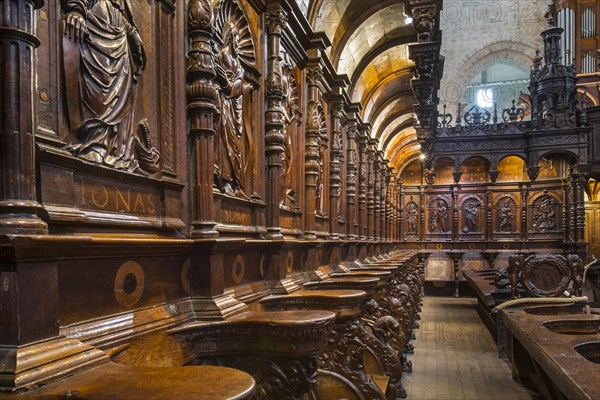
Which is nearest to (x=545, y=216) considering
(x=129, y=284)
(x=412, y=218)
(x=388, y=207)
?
(x=388, y=207)

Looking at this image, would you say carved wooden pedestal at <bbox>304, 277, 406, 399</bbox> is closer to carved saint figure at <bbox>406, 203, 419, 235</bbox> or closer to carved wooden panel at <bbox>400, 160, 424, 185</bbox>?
carved saint figure at <bbox>406, 203, 419, 235</bbox>

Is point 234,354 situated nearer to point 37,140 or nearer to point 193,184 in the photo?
point 193,184

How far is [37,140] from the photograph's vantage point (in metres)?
1.94

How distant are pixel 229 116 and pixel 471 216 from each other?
15.7 metres

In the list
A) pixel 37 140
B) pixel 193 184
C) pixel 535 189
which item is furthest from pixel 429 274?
pixel 37 140

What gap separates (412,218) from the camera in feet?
68.2

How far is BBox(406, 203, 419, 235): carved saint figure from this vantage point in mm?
20672

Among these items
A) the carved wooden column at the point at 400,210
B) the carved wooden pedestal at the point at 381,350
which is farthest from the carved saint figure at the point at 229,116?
the carved wooden column at the point at 400,210

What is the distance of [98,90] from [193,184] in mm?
950

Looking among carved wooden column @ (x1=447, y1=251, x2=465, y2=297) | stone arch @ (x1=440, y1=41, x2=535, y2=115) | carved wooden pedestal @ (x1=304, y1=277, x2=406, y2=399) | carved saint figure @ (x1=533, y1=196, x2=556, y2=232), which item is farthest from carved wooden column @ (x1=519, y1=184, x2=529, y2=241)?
carved wooden pedestal @ (x1=304, y1=277, x2=406, y2=399)

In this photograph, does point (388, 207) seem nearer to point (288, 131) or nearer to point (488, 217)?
point (488, 217)

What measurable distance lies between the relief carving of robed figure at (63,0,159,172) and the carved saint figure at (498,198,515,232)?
16.7m

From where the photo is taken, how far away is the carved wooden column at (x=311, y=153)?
20.9ft

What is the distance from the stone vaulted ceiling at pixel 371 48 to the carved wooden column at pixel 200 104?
3.77 m
